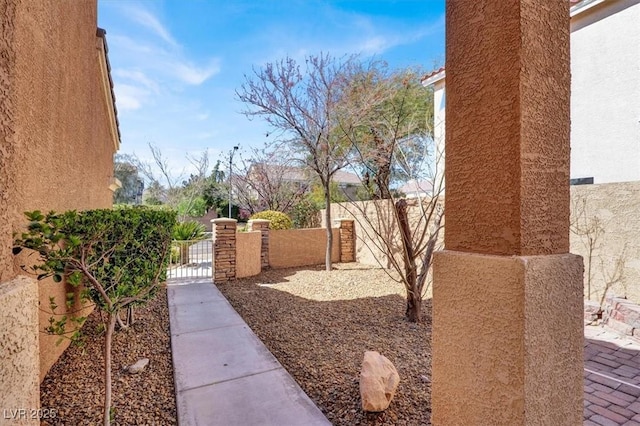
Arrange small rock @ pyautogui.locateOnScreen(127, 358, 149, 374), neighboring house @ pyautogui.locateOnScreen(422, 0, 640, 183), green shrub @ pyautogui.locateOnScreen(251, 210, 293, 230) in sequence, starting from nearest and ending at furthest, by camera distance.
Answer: small rock @ pyautogui.locateOnScreen(127, 358, 149, 374), neighboring house @ pyautogui.locateOnScreen(422, 0, 640, 183), green shrub @ pyautogui.locateOnScreen(251, 210, 293, 230)

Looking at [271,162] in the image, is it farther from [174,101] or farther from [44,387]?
[44,387]

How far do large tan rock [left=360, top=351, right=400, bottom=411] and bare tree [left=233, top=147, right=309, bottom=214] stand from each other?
11.2m

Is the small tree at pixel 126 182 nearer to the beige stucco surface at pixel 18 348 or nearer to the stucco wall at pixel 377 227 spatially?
the stucco wall at pixel 377 227

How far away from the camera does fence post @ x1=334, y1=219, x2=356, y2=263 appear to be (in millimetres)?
11000

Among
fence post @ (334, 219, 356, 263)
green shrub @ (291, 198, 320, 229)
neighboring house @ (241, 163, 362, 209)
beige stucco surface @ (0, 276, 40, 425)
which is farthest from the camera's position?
neighboring house @ (241, 163, 362, 209)

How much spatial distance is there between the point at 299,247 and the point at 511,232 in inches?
375

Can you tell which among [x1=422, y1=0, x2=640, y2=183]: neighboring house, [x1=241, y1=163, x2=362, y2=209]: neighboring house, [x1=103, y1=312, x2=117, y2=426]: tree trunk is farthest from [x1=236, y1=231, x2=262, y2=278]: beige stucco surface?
[x1=422, y1=0, x2=640, y2=183]: neighboring house

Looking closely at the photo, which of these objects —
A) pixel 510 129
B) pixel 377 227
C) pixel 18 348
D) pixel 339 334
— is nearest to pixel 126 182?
pixel 377 227

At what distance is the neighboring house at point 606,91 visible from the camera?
5.97m

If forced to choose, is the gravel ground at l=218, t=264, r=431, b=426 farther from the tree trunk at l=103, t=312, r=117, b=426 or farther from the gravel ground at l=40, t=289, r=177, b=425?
the tree trunk at l=103, t=312, r=117, b=426

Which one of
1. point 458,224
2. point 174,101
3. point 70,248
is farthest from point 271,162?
point 458,224

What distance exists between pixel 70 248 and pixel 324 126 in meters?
8.07

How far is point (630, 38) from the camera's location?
6047 mm

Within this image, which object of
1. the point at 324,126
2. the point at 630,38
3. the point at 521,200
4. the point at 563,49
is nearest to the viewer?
the point at 521,200
